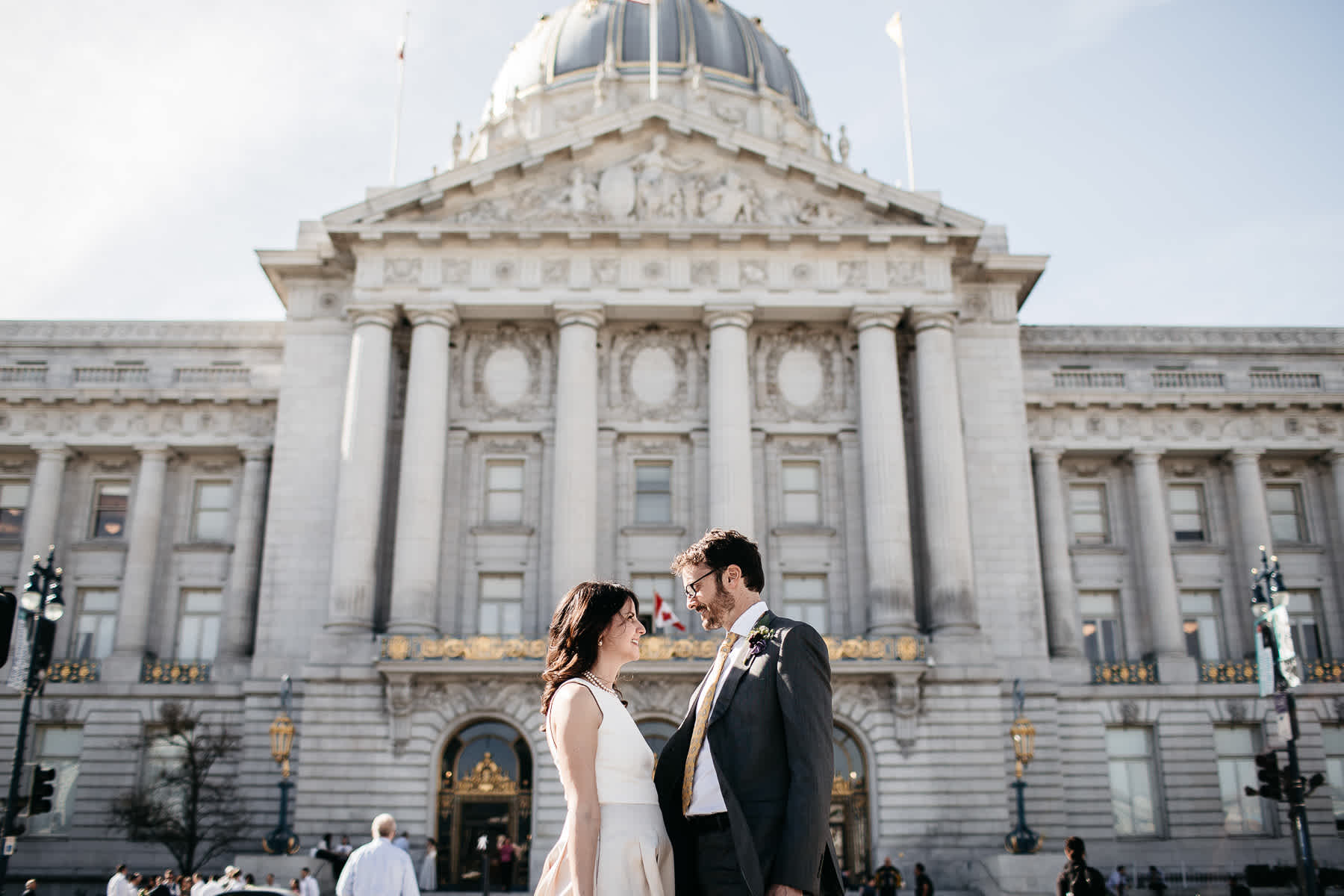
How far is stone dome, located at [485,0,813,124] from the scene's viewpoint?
65.2m

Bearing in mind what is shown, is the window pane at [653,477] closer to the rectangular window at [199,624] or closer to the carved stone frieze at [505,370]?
the carved stone frieze at [505,370]

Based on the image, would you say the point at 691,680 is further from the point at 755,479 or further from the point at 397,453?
the point at 397,453

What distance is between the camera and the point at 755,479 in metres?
35.7

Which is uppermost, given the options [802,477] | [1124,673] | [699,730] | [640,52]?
[640,52]

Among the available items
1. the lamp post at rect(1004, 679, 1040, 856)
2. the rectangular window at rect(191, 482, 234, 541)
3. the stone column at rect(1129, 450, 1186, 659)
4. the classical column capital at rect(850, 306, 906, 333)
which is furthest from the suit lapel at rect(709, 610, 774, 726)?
the rectangular window at rect(191, 482, 234, 541)

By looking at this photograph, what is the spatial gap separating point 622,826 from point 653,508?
3094cm

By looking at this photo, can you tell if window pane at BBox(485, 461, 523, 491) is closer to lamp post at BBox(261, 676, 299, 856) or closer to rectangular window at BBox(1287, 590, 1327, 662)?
lamp post at BBox(261, 676, 299, 856)

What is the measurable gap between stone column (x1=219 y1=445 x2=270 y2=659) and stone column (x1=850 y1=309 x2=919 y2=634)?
1869 cm

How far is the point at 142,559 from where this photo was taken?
123 ft

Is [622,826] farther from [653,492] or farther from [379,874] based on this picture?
[653,492]

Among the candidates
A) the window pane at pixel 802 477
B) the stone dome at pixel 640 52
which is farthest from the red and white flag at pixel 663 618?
the stone dome at pixel 640 52

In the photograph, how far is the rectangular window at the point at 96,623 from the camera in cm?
3803

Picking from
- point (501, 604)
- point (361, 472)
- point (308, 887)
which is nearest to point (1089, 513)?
point (501, 604)

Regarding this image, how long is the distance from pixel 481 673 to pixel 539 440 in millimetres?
7550
